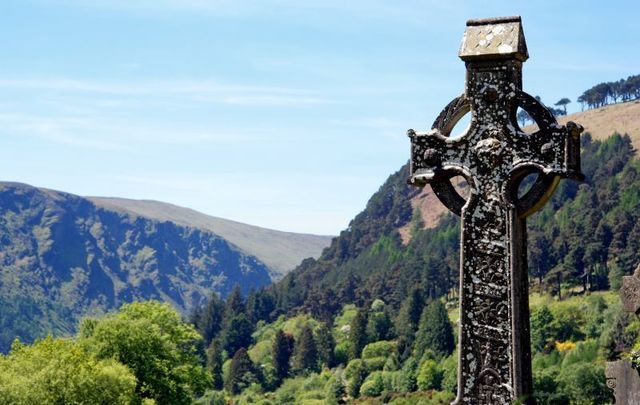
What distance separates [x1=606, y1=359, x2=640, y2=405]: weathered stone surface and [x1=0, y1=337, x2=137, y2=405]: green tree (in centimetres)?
4793

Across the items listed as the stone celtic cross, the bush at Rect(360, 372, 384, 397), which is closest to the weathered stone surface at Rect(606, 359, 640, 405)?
the stone celtic cross

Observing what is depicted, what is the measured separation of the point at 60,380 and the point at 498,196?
5144 cm

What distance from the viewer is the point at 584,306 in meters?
192

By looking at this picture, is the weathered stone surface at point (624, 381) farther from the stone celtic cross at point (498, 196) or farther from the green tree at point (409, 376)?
the green tree at point (409, 376)

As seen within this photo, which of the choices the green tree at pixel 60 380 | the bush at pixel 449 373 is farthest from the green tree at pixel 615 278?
the green tree at pixel 60 380

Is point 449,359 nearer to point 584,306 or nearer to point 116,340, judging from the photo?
point 584,306

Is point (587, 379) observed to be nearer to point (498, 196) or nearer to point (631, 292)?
point (631, 292)

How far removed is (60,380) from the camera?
59.2 m

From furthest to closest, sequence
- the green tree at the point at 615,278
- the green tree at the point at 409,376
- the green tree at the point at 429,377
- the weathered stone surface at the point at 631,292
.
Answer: the green tree at the point at 615,278
the green tree at the point at 409,376
the green tree at the point at 429,377
the weathered stone surface at the point at 631,292

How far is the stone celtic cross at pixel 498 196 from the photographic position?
9992mm

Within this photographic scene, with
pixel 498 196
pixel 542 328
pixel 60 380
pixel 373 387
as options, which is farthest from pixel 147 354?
pixel 373 387

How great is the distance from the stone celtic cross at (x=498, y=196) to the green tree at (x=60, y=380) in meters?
49.6

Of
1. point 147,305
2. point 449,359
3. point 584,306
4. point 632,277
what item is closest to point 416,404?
point 449,359

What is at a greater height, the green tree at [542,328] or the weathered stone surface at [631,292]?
the weathered stone surface at [631,292]
